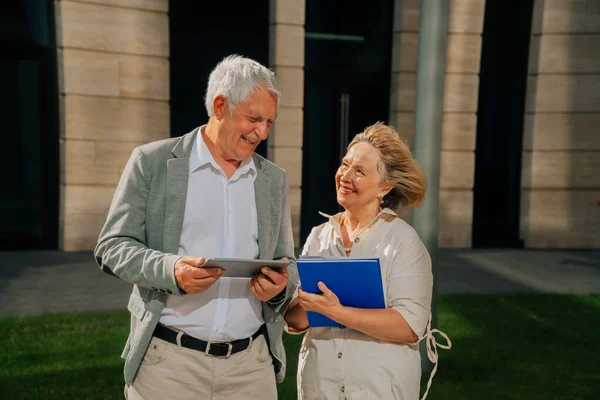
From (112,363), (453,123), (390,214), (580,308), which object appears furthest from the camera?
(453,123)

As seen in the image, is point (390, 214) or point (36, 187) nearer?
point (390, 214)

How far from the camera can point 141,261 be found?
254cm

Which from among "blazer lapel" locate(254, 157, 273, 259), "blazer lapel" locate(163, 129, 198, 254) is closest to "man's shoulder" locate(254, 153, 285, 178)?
"blazer lapel" locate(254, 157, 273, 259)

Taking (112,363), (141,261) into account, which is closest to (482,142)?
(112,363)

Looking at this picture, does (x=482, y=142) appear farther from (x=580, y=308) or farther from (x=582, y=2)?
(x=580, y=308)

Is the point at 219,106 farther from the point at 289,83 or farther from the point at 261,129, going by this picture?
the point at 289,83

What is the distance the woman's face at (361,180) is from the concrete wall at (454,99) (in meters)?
8.73

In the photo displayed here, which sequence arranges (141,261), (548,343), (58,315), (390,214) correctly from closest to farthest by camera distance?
1. (141,261)
2. (390,214)
3. (548,343)
4. (58,315)

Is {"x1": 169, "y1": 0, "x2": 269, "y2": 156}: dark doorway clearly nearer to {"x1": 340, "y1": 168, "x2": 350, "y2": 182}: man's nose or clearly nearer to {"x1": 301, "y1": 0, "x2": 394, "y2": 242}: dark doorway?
{"x1": 301, "y1": 0, "x2": 394, "y2": 242}: dark doorway

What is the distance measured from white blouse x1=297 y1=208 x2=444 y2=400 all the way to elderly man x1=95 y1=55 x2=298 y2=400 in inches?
10.4

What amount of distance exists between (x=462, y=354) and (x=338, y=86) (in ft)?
23.4

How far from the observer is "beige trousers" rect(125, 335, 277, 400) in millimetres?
2686

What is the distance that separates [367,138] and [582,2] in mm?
10247

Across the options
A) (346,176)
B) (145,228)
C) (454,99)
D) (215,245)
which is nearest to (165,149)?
(145,228)
